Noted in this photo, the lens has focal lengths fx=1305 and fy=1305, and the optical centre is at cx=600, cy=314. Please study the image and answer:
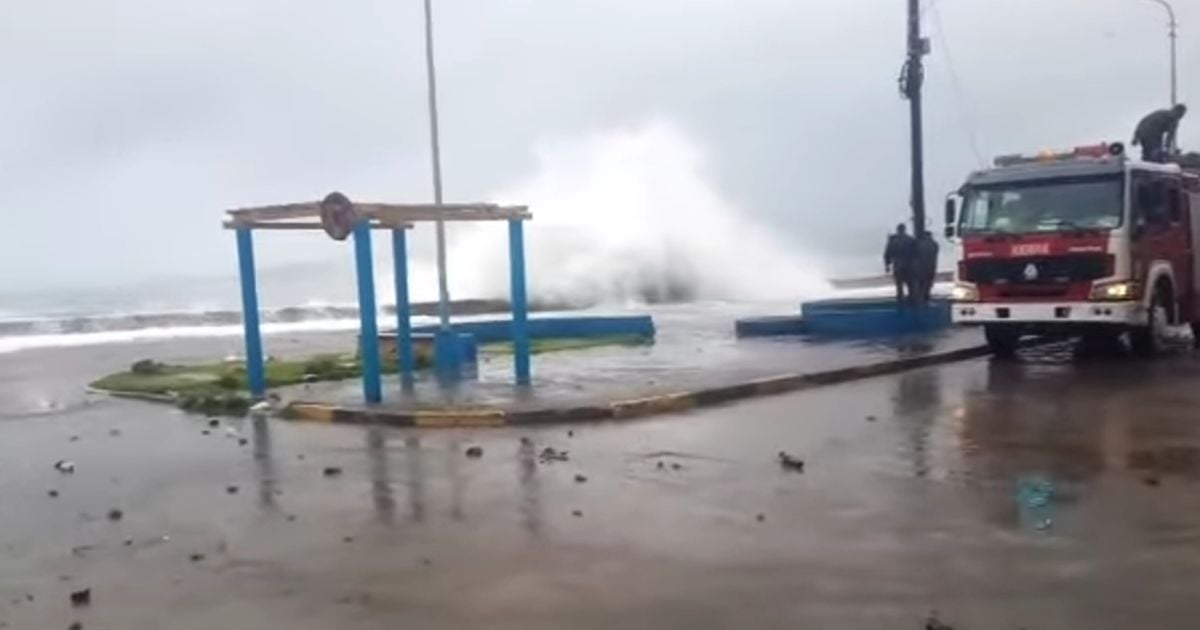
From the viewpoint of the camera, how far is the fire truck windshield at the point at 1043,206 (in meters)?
17.6

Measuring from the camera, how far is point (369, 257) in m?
15.4

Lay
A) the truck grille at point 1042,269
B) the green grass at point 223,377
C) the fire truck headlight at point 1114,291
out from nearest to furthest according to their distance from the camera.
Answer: the green grass at point 223,377 < the fire truck headlight at point 1114,291 < the truck grille at point 1042,269

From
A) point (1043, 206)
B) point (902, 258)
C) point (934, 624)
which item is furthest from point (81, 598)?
point (902, 258)

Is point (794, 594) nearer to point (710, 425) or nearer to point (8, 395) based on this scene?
point (710, 425)

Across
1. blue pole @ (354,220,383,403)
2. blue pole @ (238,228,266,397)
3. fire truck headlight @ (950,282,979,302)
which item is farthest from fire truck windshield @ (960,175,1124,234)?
blue pole @ (238,228,266,397)

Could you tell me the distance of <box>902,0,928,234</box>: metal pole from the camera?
75.3ft

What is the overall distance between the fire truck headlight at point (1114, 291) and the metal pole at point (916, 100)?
20.9ft

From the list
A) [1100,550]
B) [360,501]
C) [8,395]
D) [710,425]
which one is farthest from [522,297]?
[1100,550]

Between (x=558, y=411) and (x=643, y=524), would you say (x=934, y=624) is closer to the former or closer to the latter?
(x=643, y=524)

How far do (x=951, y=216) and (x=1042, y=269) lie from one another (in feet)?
5.53

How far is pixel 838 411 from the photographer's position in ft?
45.1

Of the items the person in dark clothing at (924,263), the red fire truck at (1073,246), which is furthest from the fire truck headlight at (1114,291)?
the person in dark clothing at (924,263)

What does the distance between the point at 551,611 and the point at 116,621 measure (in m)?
2.25

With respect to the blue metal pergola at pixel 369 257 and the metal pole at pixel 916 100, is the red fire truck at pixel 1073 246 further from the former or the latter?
the blue metal pergola at pixel 369 257
